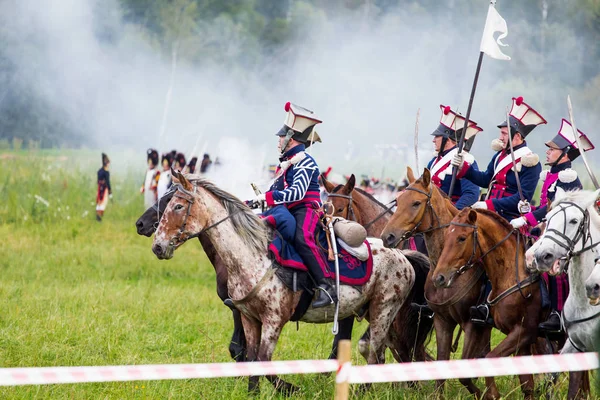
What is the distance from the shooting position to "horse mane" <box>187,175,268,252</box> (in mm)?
7258

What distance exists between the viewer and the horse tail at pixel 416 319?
8.21 metres

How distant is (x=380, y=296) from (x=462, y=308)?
30.8 inches

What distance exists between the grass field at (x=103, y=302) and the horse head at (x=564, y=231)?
1072 millimetres

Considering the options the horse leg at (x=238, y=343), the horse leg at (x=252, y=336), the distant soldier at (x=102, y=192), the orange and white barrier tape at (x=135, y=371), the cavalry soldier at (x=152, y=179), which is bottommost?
the distant soldier at (x=102, y=192)

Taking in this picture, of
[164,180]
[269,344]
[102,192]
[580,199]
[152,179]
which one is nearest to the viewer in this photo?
[580,199]

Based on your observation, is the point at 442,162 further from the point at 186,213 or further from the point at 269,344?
the point at 186,213

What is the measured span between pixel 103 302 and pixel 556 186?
572 cm

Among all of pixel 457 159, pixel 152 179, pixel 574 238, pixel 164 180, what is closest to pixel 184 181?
pixel 457 159

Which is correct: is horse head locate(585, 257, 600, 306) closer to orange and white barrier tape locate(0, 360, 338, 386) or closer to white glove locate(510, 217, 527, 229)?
white glove locate(510, 217, 527, 229)

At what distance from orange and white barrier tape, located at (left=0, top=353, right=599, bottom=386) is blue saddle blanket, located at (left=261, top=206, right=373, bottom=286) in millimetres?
2767

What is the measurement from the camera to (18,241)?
1464 centimetres

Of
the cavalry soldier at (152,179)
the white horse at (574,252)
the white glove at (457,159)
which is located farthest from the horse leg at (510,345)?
the cavalry soldier at (152,179)

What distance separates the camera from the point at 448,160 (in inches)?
342

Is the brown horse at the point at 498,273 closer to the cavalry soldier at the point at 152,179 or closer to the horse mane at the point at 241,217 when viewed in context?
the horse mane at the point at 241,217
